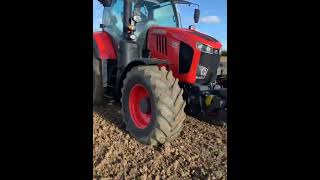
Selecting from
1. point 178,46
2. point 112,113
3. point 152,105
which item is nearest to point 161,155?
point 152,105

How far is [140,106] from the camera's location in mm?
3455

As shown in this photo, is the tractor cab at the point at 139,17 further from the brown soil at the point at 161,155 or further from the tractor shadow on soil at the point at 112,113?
the brown soil at the point at 161,155

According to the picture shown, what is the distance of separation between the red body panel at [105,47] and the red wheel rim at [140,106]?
97 centimetres

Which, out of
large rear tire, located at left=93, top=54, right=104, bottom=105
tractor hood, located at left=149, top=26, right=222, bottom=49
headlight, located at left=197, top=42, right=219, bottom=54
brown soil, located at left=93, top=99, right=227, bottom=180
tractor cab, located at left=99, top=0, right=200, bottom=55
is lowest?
brown soil, located at left=93, top=99, right=227, bottom=180

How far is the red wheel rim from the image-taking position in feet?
11.1

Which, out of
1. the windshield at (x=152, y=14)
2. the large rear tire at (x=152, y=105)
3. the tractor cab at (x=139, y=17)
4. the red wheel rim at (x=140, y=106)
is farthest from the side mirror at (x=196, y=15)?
the red wheel rim at (x=140, y=106)

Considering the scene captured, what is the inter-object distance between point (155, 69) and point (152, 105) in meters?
0.40

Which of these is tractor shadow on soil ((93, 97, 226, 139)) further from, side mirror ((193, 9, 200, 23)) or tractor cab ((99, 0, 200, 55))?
side mirror ((193, 9, 200, 23))

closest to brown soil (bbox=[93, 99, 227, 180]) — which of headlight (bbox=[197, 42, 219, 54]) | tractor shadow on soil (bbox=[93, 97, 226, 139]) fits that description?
tractor shadow on soil (bbox=[93, 97, 226, 139])

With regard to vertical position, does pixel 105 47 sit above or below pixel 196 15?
below

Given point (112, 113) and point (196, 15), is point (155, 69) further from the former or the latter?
point (196, 15)
